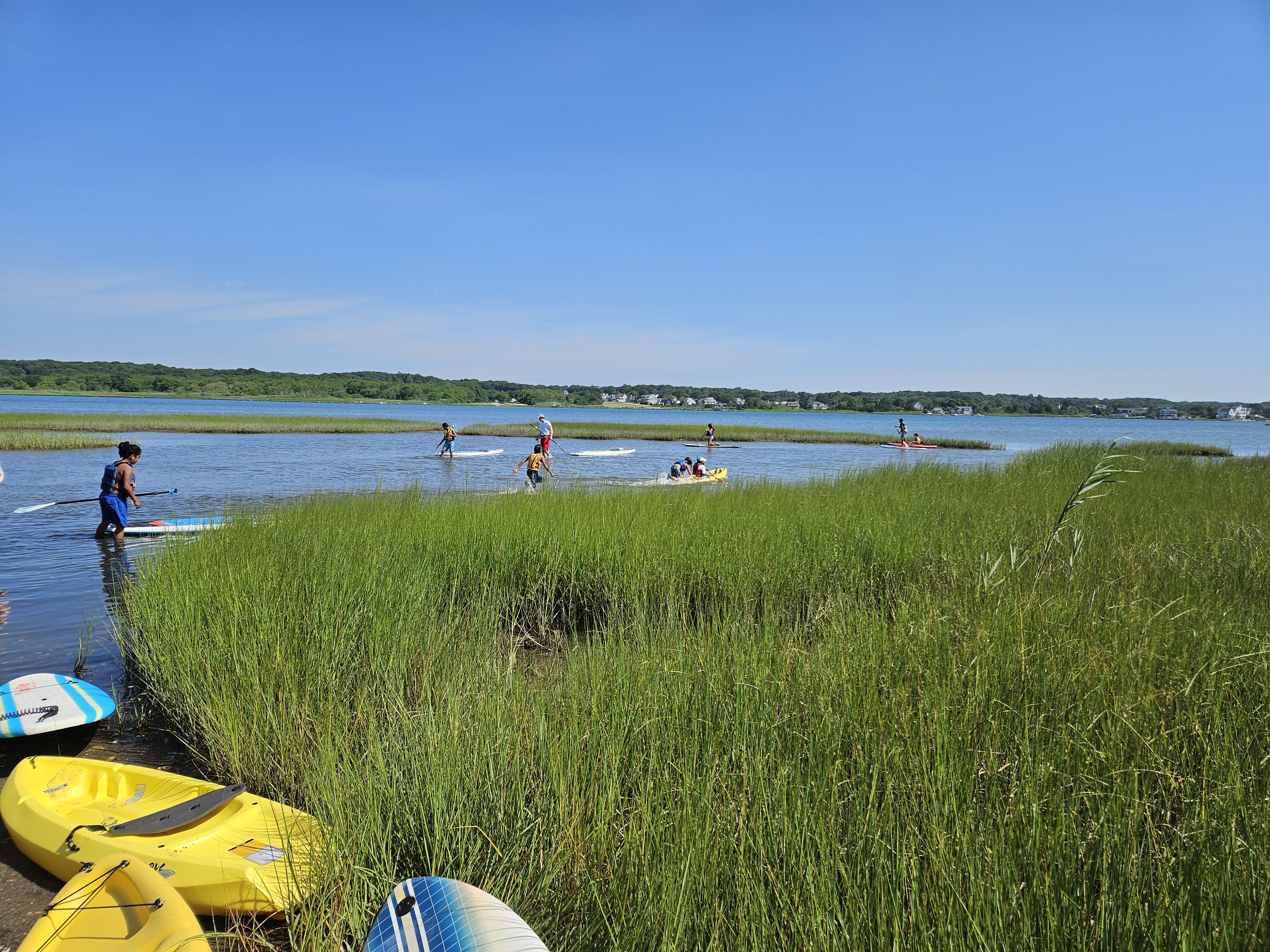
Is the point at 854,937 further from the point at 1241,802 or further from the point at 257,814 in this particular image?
the point at 257,814

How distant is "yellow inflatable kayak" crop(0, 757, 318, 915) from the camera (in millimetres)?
3074

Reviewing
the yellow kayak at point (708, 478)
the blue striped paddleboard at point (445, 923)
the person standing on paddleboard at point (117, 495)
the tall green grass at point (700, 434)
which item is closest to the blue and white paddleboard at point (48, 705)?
the blue striped paddleboard at point (445, 923)

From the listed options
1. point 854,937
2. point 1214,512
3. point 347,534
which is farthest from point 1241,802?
point 1214,512

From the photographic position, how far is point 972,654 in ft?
12.5

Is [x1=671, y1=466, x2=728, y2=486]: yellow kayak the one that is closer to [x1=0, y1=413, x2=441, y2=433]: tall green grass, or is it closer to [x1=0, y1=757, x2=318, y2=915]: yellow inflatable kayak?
[x1=0, y1=757, x2=318, y2=915]: yellow inflatable kayak

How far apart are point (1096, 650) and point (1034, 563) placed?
3.61 metres

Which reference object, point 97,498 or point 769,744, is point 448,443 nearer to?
point 97,498

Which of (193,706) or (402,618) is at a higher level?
(402,618)

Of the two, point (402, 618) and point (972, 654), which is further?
point (402, 618)

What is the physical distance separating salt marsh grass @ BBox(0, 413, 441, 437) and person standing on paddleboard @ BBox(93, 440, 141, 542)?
32.2m

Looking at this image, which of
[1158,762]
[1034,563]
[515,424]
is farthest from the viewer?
[515,424]

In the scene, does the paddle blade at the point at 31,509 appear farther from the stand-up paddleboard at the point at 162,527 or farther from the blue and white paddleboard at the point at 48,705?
the blue and white paddleboard at the point at 48,705

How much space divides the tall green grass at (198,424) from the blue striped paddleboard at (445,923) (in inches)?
1784

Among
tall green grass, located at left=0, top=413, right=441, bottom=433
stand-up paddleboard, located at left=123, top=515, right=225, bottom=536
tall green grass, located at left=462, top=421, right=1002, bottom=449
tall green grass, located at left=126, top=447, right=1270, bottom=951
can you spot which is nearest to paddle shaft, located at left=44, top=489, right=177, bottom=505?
stand-up paddleboard, located at left=123, top=515, right=225, bottom=536
